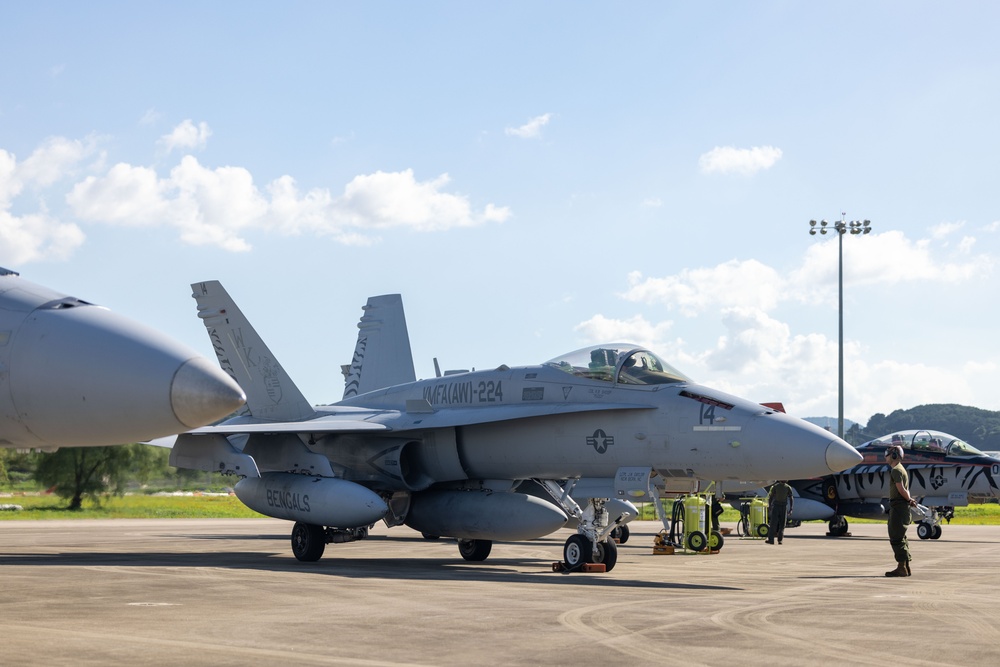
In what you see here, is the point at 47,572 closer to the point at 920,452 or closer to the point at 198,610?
the point at 198,610

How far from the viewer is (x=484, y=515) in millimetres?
15055

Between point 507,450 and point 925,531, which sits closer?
point 507,450

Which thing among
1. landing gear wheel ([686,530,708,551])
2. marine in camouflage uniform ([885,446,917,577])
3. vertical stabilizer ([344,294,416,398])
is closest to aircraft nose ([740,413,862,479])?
marine in camouflage uniform ([885,446,917,577])

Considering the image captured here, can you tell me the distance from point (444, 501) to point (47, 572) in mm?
5296

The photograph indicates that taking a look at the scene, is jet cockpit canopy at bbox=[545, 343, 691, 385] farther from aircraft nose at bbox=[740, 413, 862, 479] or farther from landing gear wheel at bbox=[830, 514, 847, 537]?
landing gear wheel at bbox=[830, 514, 847, 537]

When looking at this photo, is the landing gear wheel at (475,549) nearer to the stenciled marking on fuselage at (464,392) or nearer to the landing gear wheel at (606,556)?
the stenciled marking on fuselage at (464,392)

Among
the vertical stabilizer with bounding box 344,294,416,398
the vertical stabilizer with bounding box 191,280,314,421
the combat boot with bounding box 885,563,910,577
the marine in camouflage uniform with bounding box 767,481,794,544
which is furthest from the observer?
the vertical stabilizer with bounding box 344,294,416,398

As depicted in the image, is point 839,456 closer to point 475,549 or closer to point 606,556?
point 606,556

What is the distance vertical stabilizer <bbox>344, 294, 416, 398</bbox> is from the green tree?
55.4 ft

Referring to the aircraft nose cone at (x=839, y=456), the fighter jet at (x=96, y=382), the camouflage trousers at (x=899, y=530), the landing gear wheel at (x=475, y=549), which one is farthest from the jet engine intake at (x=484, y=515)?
the fighter jet at (x=96, y=382)

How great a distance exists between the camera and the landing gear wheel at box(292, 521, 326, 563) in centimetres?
1566

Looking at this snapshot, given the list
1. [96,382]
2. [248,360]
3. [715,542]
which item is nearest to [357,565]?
[248,360]

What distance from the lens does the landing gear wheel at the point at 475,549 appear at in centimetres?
1659

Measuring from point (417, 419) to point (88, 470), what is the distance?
25.8 metres
